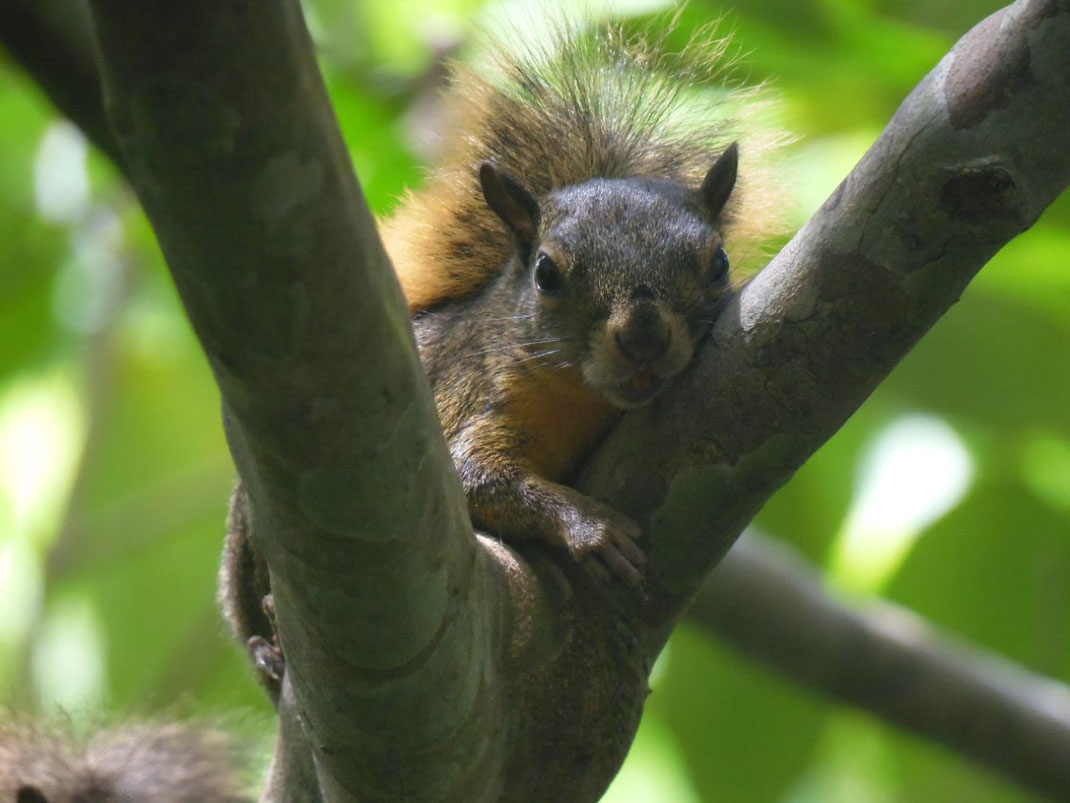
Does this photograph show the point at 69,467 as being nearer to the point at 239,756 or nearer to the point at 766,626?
the point at 239,756

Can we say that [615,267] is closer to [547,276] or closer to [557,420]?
[547,276]

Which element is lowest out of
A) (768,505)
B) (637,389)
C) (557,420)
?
(768,505)

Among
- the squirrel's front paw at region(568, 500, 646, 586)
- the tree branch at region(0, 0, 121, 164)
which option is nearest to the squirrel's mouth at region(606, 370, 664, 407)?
the squirrel's front paw at region(568, 500, 646, 586)

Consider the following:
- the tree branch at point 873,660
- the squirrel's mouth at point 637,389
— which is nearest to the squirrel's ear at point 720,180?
the squirrel's mouth at point 637,389

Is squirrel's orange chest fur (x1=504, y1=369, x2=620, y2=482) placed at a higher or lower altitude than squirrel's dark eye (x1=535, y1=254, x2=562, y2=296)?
lower

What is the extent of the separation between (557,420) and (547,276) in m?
0.25

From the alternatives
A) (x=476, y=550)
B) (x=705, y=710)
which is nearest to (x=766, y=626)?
(x=705, y=710)

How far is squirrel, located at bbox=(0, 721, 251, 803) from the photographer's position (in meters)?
2.53

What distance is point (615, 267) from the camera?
6.72 ft

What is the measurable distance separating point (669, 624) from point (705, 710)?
155cm

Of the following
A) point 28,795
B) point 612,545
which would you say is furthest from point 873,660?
point 28,795

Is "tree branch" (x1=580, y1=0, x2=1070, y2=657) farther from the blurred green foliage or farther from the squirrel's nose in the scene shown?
the blurred green foliage

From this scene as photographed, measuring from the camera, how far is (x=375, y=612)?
1.25 metres

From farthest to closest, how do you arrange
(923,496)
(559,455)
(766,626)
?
(923,496), (766,626), (559,455)
